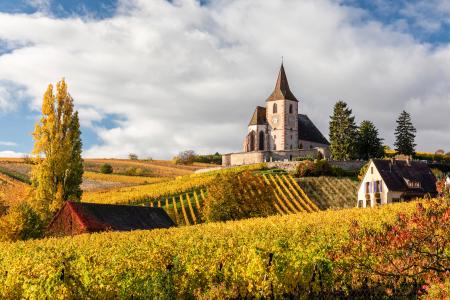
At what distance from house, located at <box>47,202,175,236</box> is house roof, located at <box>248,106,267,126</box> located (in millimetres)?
59504

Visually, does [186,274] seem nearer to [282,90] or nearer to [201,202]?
[201,202]

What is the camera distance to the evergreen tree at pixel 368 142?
83750mm

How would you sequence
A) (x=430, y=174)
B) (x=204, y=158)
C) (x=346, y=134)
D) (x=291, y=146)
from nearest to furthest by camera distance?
(x=430, y=174) < (x=346, y=134) < (x=291, y=146) < (x=204, y=158)

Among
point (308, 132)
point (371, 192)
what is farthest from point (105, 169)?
point (371, 192)

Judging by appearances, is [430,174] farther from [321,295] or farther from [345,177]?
[321,295]

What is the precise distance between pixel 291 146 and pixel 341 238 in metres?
73.2

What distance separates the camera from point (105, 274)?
1569 cm

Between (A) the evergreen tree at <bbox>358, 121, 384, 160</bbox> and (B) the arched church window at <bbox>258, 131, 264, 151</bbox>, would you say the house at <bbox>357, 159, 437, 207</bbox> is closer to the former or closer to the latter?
(A) the evergreen tree at <bbox>358, 121, 384, 160</bbox>

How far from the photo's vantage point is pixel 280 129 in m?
97.4

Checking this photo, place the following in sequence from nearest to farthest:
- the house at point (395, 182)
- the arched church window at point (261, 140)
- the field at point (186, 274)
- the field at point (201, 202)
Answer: the field at point (186, 274)
the house at point (395, 182)
the field at point (201, 202)
the arched church window at point (261, 140)

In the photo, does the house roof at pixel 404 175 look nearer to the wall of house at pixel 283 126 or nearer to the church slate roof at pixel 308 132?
the wall of house at pixel 283 126

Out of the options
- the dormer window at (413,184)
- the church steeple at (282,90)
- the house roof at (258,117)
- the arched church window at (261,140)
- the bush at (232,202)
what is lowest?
the bush at (232,202)

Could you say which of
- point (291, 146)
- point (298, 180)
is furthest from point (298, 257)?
point (291, 146)

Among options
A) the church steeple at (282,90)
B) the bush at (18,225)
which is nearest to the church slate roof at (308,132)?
the church steeple at (282,90)
